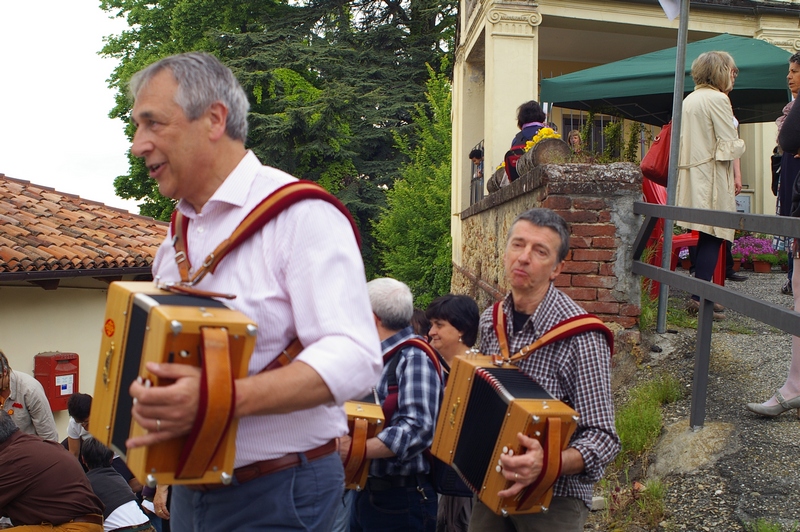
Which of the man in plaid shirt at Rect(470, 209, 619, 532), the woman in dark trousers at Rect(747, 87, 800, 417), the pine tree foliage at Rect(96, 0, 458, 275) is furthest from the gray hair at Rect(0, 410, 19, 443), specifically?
the pine tree foliage at Rect(96, 0, 458, 275)

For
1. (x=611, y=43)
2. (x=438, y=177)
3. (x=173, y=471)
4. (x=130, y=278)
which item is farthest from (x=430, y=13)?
(x=173, y=471)

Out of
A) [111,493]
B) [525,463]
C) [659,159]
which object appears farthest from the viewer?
[659,159]

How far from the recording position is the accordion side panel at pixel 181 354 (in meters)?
1.62

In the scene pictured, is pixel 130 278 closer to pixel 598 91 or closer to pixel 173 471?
pixel 598 91

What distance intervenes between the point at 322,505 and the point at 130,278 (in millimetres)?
12553

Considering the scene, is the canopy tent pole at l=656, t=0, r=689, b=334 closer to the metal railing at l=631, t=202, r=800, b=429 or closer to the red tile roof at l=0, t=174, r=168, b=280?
the metal railing at l=631, t=202, r=800, b=429

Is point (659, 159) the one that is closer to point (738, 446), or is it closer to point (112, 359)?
point (738, 446)

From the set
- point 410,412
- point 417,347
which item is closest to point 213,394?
point 410,412

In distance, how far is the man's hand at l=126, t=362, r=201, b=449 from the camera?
1569 millimetres

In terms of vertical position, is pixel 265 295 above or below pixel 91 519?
above

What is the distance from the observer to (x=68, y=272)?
11367 mm

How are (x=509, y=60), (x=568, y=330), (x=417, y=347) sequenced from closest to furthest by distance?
(x=568, y=330) → (x=417, y=347) → (x=509, y=60)

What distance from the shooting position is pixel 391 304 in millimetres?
3629

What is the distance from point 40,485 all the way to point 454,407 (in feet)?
10.1
